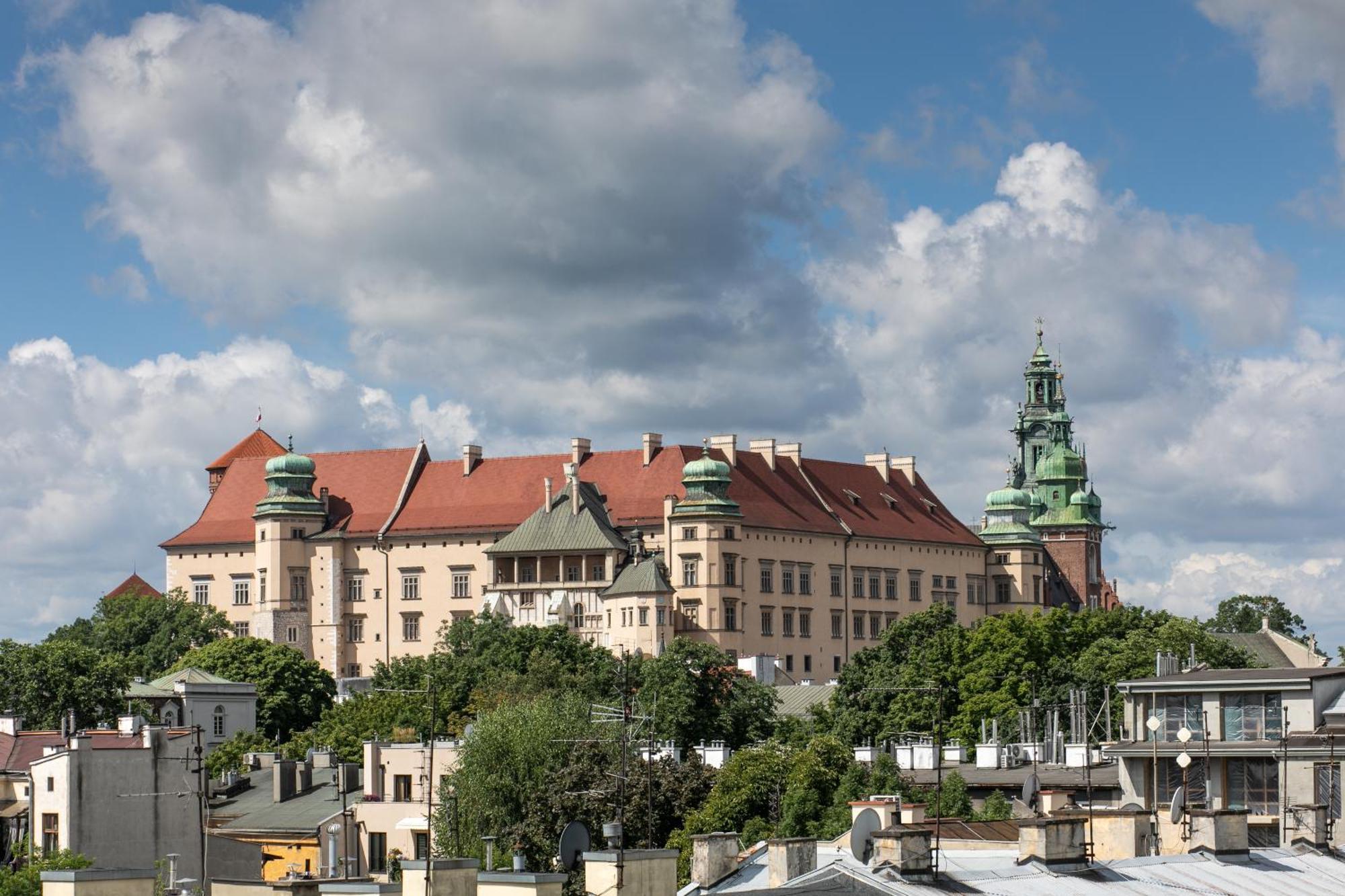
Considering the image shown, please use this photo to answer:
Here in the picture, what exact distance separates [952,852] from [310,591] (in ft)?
423

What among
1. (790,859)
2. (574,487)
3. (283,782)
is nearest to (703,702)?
(283,782)

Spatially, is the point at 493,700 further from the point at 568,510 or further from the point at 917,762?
the point at 568,510

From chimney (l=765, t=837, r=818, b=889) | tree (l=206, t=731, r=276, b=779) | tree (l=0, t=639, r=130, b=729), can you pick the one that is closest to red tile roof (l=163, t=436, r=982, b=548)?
tree (l=206, t=731, r=276, b=779)

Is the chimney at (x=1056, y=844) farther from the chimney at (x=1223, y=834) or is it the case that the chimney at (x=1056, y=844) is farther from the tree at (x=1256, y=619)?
the tree at (x=1256, y=619)

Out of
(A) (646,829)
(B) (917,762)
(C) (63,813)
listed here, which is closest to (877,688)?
(B) (917,762)

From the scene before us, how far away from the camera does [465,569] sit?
523ft

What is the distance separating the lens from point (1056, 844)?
115ft

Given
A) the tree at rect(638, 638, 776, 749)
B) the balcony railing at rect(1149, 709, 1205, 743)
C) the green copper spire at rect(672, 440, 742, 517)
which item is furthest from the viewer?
the green copper spire at rect(672, 440, 742, 517)

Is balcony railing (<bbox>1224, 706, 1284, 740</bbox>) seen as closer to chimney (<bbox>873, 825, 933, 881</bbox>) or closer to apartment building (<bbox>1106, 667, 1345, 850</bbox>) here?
apartment building (<bbox>1106, 667, 1345, 850</bbox>)

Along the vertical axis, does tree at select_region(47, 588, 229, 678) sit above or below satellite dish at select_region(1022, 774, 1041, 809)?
above

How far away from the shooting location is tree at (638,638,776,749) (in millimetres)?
99312

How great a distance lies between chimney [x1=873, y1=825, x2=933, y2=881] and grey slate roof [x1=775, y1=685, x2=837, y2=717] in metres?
86.1

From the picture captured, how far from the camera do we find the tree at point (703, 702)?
99.3 meters

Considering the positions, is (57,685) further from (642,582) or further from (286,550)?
(286,550)
